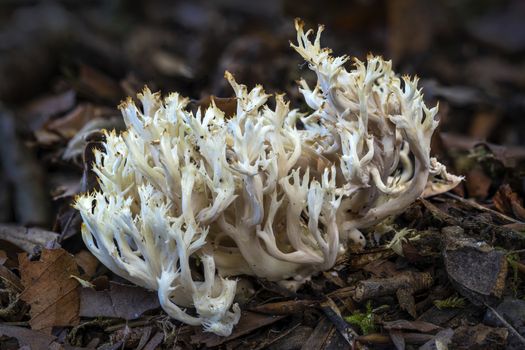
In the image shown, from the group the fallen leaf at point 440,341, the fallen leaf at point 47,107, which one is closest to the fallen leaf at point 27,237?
the fallen leaf at point 47,107

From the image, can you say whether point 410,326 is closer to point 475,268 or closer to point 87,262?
point 475,268

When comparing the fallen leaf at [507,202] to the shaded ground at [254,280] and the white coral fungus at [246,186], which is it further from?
the white coral fungus at [246,186]

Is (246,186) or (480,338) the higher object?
(246,186)

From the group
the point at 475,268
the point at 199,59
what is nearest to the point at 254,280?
the point at 475,268

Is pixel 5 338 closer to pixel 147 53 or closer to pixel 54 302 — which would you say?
pixel 54 302

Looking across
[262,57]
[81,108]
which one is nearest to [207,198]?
A: [81,108]
